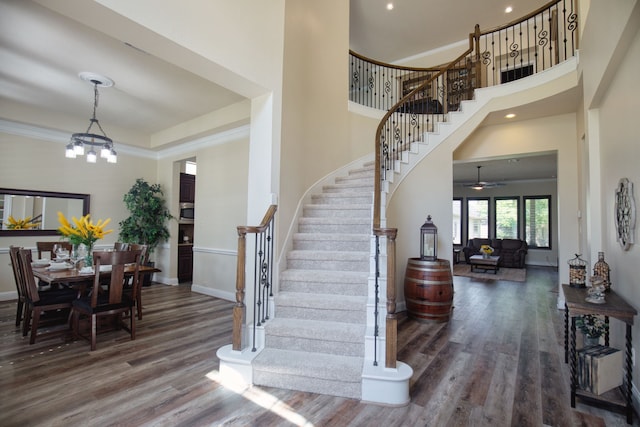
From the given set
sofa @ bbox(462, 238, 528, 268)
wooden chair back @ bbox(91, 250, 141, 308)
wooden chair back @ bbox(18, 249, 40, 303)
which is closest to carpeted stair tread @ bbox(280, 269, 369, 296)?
wooden chair back @ bbox(91, 250, 141, 308)

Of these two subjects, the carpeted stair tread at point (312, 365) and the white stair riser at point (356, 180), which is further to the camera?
the white stair riser at point (356, 180)

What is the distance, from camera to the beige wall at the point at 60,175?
511cm

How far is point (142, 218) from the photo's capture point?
6.26 m

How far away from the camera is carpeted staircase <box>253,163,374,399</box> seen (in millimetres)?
2441

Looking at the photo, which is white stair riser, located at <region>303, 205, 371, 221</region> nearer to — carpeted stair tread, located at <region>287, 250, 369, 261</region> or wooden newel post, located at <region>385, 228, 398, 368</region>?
carpeted stair tread, located at <region>287, 250, 369, 261</region>

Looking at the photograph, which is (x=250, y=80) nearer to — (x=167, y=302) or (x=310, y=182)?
(x=310, y=182)

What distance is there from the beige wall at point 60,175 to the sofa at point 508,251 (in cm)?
1010

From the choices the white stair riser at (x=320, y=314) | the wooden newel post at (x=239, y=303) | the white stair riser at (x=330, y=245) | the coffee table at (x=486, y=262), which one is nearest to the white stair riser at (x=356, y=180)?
the white stair riser at (x=330, y=245)

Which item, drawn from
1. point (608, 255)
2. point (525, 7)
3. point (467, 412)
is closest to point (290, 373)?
point (467, 412)

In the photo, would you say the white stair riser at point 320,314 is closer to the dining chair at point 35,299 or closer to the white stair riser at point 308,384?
the white stair riser at point 308,384

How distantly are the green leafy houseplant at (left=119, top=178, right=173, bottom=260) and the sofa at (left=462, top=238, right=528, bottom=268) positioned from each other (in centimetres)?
935

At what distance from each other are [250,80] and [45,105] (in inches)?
165

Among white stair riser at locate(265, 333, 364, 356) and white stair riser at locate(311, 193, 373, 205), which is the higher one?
white stair riser at locate(311, 193, 373, 205)

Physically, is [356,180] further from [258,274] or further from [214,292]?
[214,292]
